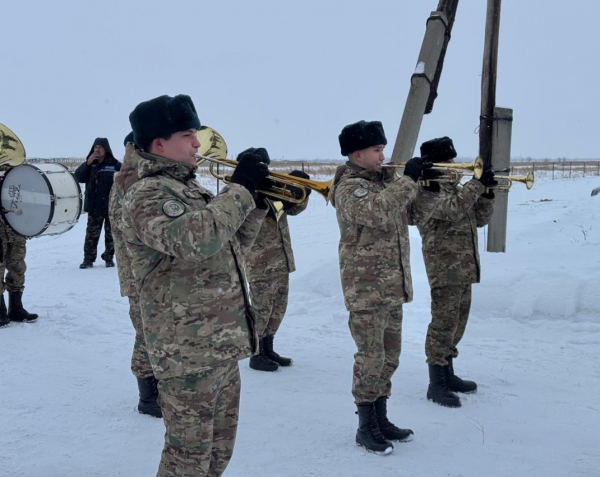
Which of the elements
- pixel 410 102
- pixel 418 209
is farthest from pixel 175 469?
pixel 410 102

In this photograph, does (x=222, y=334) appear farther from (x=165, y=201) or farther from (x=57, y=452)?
(x=57, y=452)

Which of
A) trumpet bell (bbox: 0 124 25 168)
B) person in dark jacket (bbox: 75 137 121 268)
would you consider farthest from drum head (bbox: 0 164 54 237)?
person in dark jacket (bbox: 75 137 121 268)

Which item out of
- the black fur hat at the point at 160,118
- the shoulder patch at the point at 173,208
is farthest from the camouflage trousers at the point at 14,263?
the shoulder patch at the point at 173,208

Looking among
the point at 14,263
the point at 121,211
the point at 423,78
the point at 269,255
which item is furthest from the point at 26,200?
the point at 423,78

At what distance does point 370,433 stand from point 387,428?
0.17m

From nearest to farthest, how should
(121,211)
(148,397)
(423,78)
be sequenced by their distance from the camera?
(121,211), (148,397), (423,78)

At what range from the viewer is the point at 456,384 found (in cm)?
442

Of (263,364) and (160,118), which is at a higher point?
(160,118)

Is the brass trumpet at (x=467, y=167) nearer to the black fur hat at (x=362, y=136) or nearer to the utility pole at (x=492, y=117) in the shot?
the black fur hat at (x=362, y=136)

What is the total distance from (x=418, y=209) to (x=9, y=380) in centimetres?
362

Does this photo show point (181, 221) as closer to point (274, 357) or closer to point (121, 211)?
point (121, 211)

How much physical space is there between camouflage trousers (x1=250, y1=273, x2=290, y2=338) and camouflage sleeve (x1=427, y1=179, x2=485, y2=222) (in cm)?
168

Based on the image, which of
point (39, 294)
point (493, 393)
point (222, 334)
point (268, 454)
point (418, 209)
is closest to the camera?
point (222, 334)

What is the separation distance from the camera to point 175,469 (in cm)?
235
